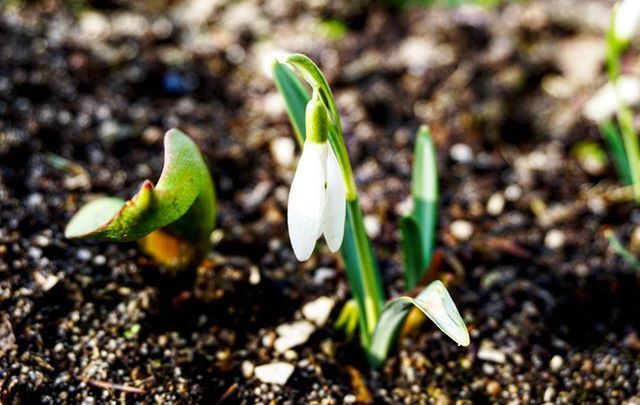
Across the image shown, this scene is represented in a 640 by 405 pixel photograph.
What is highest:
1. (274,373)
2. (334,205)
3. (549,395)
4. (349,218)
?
(334,205)

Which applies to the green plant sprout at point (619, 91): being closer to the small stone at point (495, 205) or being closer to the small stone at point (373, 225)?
the small stone at point (495, 205)

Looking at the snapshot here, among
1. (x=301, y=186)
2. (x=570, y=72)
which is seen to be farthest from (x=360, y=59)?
(x=301, y=186)

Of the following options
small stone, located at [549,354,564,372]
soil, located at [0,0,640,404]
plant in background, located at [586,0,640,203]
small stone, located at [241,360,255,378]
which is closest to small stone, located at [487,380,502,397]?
soil, located at [0,0,640,404]

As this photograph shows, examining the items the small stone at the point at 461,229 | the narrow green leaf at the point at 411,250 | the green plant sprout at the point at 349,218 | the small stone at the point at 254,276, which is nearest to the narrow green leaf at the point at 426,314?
the green plant sprout at the point at 349,218

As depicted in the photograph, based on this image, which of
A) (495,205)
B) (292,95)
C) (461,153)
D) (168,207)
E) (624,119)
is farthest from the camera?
(461,153)

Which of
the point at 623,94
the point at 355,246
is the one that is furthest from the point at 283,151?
the point at 623,94

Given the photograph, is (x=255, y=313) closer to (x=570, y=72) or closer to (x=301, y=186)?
(x=301, y=186)

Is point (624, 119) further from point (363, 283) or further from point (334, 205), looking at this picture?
point (334, 205)
